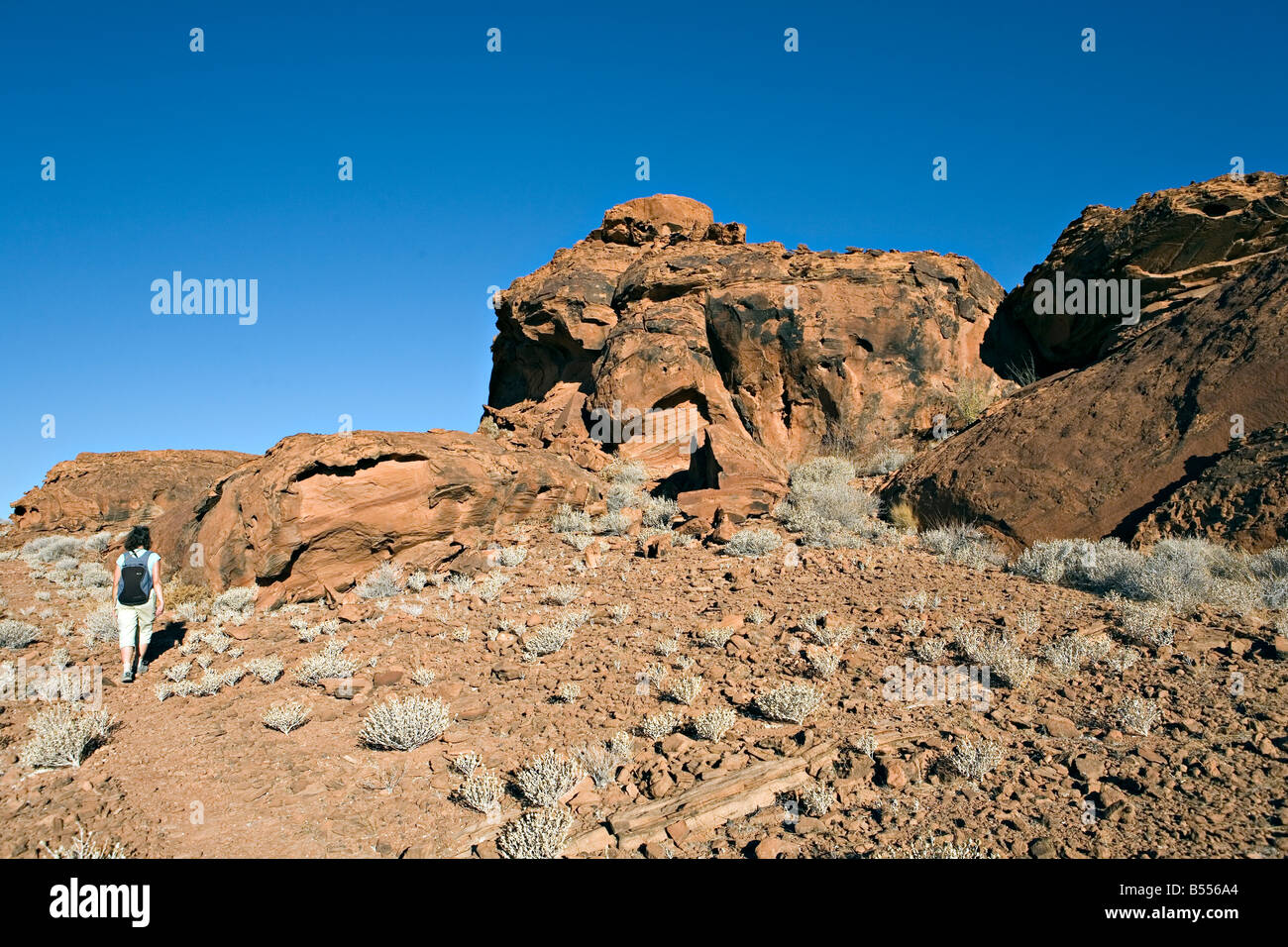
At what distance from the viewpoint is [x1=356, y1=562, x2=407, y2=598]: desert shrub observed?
8.66m

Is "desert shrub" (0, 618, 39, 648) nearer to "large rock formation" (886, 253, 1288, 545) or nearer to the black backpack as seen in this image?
the black backpack

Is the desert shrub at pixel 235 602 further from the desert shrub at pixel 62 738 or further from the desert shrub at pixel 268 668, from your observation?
the desert shrub at pixel 62 738

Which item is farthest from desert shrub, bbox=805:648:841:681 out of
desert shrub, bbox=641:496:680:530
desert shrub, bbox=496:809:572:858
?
desert shrub, bbox=641:496:680:530

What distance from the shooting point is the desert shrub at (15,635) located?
7645 mm

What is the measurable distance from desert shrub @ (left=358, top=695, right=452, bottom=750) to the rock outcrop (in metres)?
7.24

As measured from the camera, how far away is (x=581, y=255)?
21.1m

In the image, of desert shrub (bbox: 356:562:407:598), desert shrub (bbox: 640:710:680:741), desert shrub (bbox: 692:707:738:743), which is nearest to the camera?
desert shrub (bbox: 692:707:738:743)

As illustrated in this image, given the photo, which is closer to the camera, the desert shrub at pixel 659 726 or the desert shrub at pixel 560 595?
the desert shrub at pixel 659 726

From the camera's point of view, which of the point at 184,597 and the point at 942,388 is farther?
the point at 942,388

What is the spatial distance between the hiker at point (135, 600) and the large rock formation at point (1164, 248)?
13922mm

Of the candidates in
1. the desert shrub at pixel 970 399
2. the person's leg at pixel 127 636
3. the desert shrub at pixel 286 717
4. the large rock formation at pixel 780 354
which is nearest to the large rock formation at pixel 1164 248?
the desert shrub at pixel 970 399
